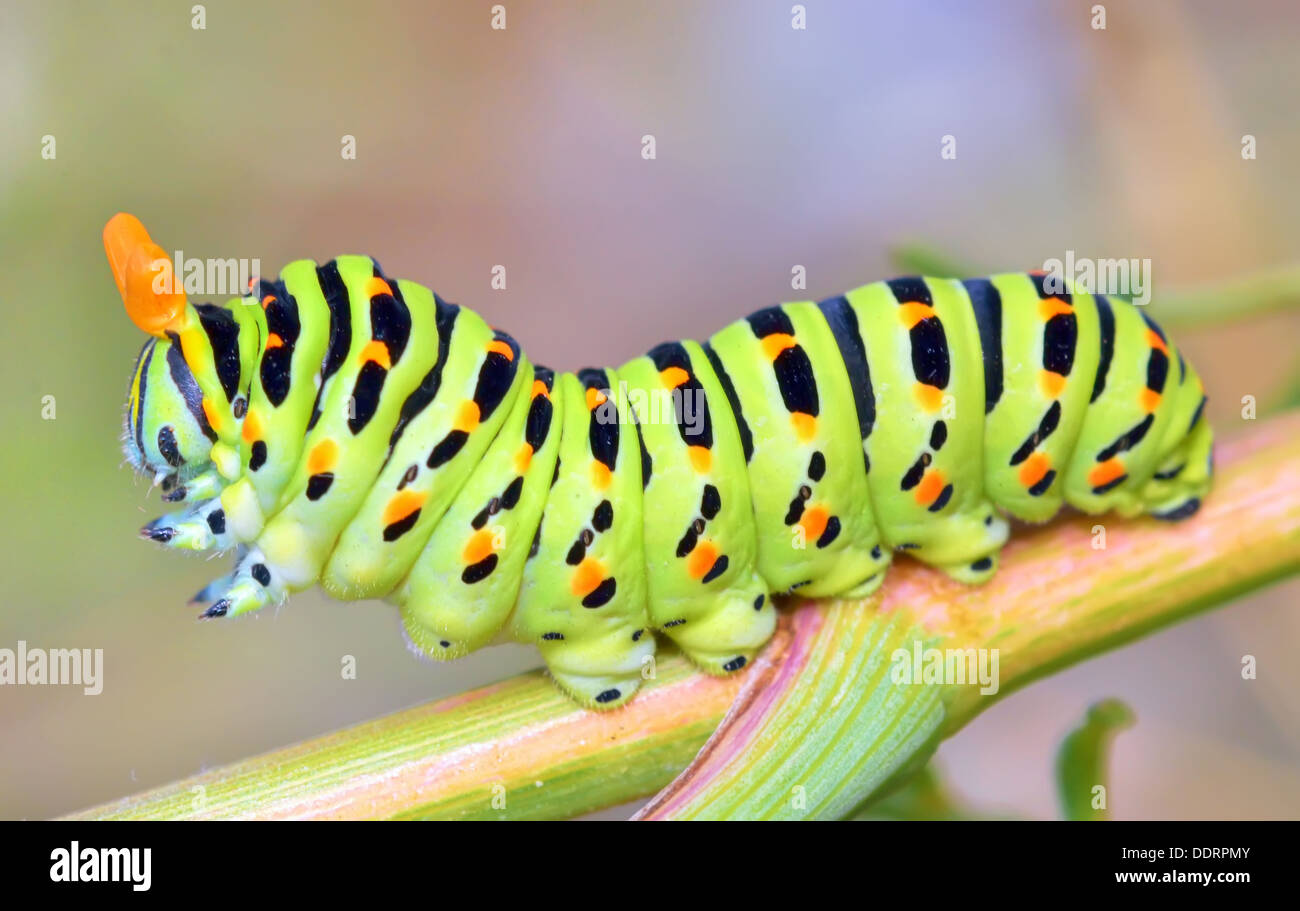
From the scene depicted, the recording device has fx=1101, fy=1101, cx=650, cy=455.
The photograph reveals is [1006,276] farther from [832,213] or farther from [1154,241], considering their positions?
[832,213]

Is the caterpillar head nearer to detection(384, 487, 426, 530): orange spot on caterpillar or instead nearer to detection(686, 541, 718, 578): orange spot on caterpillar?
detection(384, 487, 426, 530): orange spot on caterpillar

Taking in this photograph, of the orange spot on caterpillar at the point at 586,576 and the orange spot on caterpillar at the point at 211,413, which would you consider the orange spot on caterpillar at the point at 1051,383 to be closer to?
the orange spot on caterpillar at the point at 586,576

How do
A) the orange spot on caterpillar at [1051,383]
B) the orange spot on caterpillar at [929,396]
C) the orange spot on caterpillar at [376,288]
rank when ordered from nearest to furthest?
the orange spot on caterpillar at [376,288]
the orange spot on caterpillar at [929,396]
the orange spot on caterpillar at [1051,383]

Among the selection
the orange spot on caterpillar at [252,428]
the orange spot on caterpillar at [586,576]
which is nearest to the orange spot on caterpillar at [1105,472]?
the orange spot on caterpillar at [586,576]

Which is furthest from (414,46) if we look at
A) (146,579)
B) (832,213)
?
(146,579)

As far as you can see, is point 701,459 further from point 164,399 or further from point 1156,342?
point 1156,342

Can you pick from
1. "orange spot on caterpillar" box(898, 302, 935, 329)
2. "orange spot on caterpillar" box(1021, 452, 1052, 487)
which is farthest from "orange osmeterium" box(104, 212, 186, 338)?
"orange spot on caterpillar" box(1021, 452, 1052, 487)

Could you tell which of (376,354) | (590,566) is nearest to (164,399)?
(376,354)
